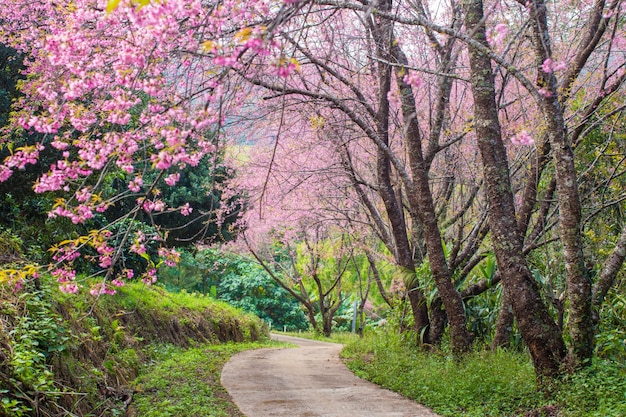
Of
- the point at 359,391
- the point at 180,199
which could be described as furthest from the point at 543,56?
the point at 180,199

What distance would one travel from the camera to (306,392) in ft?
25.0

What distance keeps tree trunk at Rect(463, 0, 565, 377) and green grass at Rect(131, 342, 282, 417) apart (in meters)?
3.18

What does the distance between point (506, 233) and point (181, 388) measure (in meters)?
4.31

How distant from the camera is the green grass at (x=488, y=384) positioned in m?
5.39

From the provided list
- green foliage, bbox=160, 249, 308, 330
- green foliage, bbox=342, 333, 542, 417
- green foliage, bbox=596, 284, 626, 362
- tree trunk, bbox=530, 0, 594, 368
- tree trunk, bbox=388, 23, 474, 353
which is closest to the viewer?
tree trunk, bbox=530, 0, 594, 368

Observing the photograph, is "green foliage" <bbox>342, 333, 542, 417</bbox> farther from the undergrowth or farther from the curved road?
the undergrowth

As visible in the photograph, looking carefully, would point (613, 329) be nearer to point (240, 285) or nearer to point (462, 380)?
point (462, 380)

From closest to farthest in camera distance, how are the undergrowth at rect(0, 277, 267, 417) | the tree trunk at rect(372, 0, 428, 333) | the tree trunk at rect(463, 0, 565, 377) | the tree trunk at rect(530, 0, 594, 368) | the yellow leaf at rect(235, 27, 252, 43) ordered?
the yellow leaf at rect(235, 27, 252, 43) → the undergrowth at rect(0, 277, 267, 417) → the tree trunk at rect(530, 0, 594, 368) → the tree trunk at rect(463, 0, 565, 377) → the tree trunk at rect(372, 0, 428, 333)

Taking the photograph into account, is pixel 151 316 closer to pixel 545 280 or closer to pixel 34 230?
pixel 34 230

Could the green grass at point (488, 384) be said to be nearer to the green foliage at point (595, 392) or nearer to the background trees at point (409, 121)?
the green foliage at point (595, 392)

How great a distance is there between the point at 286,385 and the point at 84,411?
321 centimetres

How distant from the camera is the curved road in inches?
254

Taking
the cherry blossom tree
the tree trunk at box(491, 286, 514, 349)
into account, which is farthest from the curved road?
the cherry blossom tree

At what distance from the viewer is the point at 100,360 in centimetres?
700
